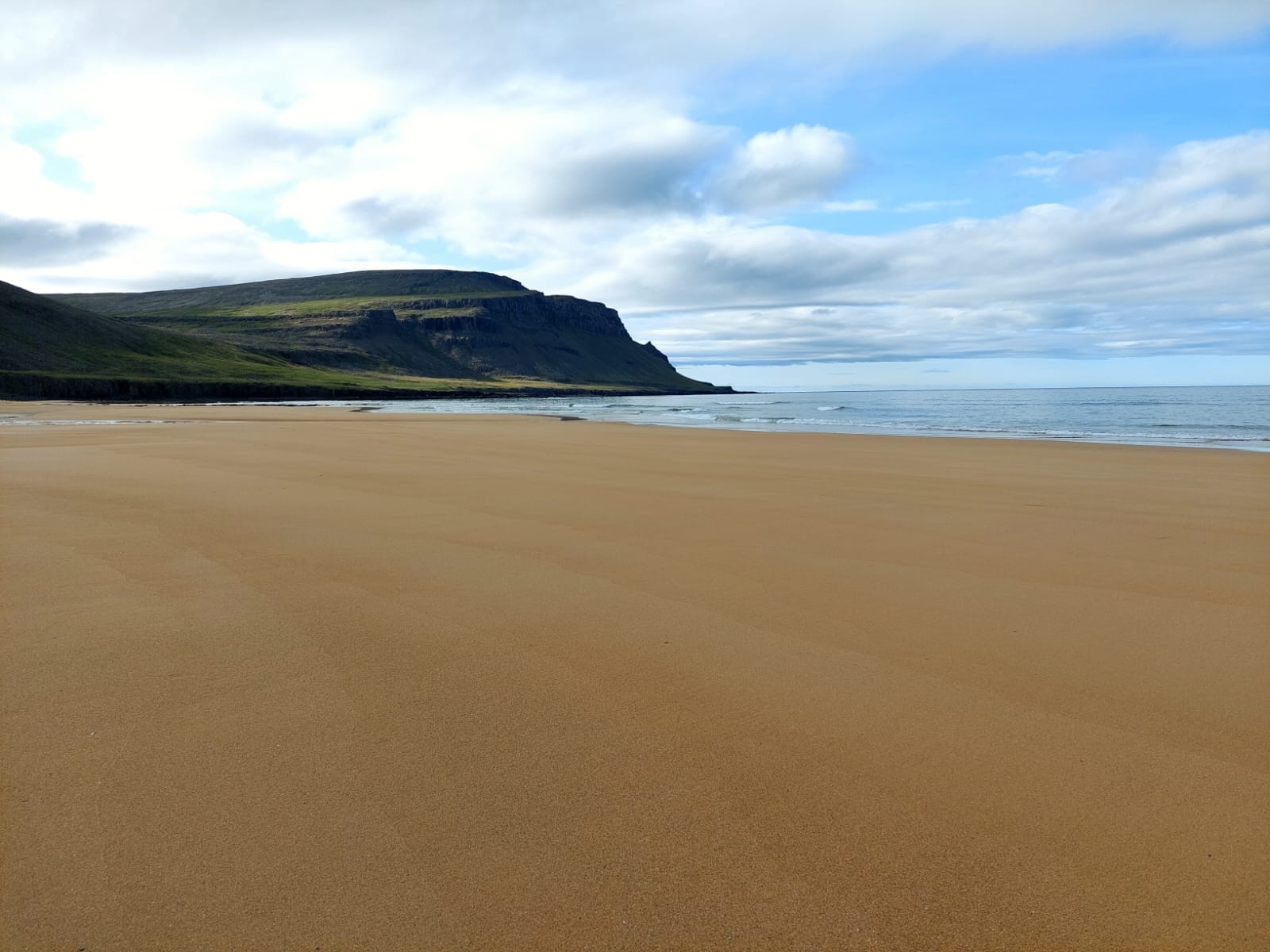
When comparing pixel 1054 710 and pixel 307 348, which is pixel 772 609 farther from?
pixel 307 348

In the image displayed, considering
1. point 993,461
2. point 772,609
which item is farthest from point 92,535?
point 993,461

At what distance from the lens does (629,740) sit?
10.7 ft

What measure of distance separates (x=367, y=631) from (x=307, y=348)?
14990 centimetres

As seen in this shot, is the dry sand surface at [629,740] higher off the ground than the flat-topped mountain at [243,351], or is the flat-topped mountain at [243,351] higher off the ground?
the flat-topped mountain at [243,351]

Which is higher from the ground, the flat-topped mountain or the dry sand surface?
the flat-topped mountain

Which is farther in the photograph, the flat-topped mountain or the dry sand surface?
the flat-topped mountain

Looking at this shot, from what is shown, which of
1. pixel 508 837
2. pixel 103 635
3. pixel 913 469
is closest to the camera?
pixel 508 837

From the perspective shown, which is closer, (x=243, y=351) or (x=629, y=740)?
(x=629, y=740)

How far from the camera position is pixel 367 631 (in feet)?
14.9

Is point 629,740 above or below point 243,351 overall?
below

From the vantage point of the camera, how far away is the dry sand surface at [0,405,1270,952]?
90.0 inches

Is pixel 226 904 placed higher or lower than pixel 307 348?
lower

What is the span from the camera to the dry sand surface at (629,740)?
7.50 feet

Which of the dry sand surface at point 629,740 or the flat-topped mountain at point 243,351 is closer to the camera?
the dry sand surface at point 629,740
